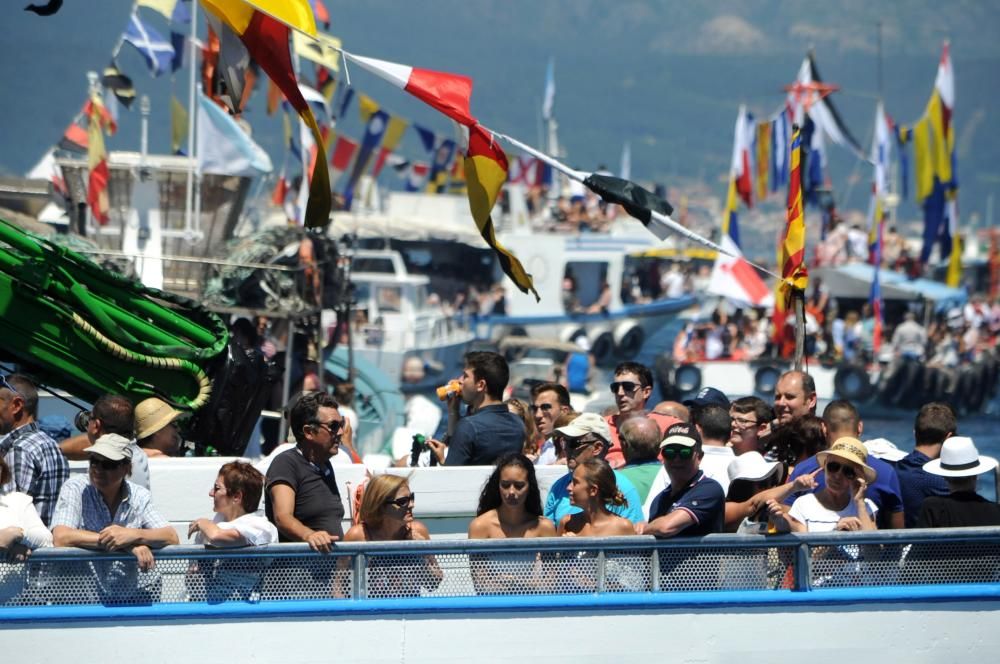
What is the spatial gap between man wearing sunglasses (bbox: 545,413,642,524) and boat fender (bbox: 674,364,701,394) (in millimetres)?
24432

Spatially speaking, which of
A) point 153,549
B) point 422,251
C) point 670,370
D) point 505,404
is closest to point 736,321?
point 670,370

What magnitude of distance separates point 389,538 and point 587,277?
33.1 m

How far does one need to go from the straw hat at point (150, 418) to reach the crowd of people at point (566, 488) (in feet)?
2.09

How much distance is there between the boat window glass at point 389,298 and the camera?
2970 centimetres

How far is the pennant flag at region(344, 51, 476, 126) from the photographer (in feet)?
26.9

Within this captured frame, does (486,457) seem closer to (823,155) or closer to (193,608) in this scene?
(193,608)

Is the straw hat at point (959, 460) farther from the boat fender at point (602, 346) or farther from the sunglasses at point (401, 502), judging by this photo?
the boat fender at point (602, 346)

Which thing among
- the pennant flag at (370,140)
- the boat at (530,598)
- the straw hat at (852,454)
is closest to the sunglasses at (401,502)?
the boat at (530,598)

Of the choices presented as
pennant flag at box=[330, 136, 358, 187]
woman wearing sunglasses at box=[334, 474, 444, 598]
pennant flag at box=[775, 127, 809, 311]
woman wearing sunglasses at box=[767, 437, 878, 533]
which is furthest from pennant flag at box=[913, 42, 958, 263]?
woman wearing sunglasses at box=[334, 474, 444, 598]

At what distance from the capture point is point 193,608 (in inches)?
256

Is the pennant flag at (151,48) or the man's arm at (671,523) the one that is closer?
the man's arm at (671,523)

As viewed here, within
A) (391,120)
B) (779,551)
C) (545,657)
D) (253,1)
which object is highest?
(391,120)

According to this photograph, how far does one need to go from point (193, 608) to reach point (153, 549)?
0.36 metres

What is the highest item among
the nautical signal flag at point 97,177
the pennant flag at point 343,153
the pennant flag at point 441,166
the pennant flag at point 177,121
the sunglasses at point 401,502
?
the pennant flag at point 441,166
